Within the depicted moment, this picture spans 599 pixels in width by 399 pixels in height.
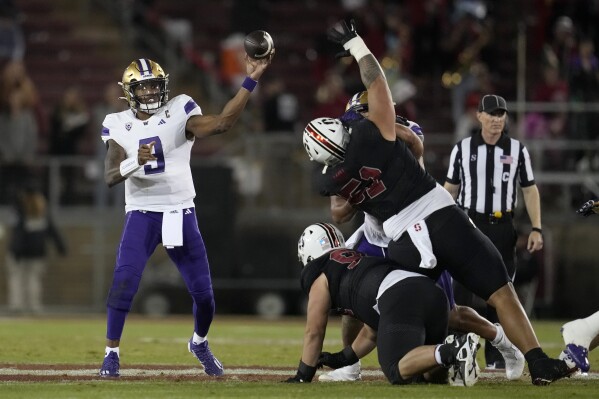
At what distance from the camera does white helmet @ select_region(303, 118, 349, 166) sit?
662 cm

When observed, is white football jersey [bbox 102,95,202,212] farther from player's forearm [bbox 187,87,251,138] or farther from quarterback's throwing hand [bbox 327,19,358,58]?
quarterback's throwing hand [bbox 327,19,358,58]

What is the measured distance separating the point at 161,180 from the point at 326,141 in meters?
1.29

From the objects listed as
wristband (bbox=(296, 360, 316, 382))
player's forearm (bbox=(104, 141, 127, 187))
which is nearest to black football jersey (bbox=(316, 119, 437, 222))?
wristband (bbox=(296, 360, 316, 382))

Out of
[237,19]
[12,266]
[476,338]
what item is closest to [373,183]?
[476,338]

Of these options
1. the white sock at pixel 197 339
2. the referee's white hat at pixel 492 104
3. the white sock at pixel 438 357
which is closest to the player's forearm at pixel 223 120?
the white sock at pixel 197 339

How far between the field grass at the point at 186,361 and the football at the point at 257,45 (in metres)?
1.81

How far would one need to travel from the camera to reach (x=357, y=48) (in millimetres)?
6910

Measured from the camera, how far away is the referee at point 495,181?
8586mm

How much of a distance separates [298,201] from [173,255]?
23.6ft

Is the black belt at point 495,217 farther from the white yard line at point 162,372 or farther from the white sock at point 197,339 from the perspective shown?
the white sock at point 197,339

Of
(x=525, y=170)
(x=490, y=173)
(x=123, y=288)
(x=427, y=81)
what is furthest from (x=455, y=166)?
(x=427, y=81)

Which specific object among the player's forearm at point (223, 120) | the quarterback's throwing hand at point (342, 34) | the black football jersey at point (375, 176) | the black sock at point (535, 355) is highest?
the quarterback's throwing hand at point (342, 34)

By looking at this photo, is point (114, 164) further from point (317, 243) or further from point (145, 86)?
point (317, 243)

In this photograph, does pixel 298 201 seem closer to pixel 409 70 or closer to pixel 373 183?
pixel 409 70
